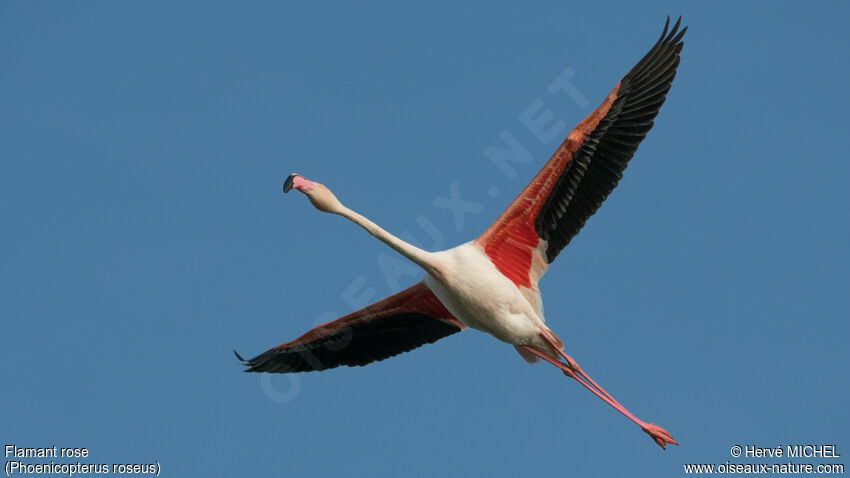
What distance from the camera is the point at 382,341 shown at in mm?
19703

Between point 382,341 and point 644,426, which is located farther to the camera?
point 382,341

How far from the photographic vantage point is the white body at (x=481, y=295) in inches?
685

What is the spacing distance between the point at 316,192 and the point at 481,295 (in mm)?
2952

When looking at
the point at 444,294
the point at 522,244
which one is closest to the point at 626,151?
the point at 522,244

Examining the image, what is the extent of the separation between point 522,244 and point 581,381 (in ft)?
7.84

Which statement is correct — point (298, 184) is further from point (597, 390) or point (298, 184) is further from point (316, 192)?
point (597, 390)

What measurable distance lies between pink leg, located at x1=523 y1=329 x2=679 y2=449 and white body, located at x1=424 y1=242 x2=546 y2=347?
33 cm

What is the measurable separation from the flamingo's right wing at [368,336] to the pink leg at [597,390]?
1.88 m

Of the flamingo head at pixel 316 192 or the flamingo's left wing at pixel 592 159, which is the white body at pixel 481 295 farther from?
the flamingo head at pixel 316 192

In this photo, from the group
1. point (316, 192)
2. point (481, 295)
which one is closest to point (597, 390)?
point (481, 295)

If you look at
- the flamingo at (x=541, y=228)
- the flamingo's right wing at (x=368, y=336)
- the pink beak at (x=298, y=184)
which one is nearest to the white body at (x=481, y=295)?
the flamingo at (x=541, y=228)

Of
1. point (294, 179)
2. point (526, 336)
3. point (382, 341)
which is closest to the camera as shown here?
point (294, 179)

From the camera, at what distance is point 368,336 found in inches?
775

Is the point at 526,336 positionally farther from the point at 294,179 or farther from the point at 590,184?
the point at 294,179
